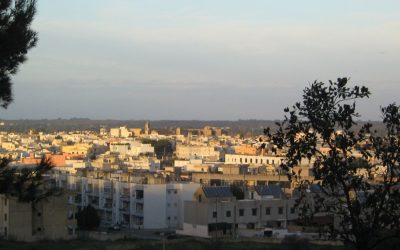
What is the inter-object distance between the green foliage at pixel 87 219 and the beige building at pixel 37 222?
186 inches

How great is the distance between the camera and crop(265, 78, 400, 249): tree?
6.43 m

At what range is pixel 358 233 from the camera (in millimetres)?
6434

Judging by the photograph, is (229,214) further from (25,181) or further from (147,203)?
(25,181)

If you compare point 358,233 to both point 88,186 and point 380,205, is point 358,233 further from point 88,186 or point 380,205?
point 88,186

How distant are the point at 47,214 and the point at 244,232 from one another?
27.3ft

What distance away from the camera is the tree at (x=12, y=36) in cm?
875

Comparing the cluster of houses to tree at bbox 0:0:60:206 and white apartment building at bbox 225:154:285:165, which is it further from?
white apartment building at bbox 225:154:285:165

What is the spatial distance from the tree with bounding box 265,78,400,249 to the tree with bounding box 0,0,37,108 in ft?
12.1

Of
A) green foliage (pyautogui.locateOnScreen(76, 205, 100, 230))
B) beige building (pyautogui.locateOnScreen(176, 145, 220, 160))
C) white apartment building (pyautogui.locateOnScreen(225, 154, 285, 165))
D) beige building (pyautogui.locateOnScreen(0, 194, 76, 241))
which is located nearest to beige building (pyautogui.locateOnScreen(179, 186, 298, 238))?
green foliage (pyautogui.locateOnScreen(76, 205, 100, 230))

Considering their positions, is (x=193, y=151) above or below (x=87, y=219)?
above

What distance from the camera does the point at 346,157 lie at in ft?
21.3

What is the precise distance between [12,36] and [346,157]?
14.7 ft

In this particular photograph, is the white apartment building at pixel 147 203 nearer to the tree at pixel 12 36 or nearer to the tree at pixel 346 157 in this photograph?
the tree at pixel 12 36

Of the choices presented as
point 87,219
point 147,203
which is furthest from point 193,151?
point 87,219
